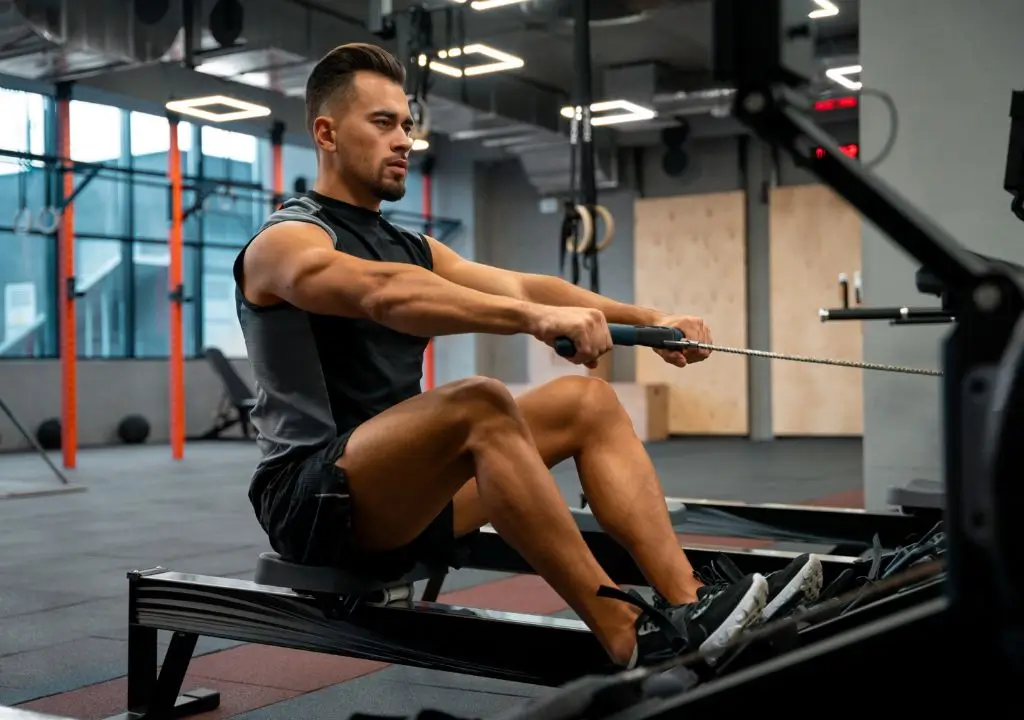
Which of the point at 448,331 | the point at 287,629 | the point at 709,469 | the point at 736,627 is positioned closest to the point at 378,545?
the point at 287,629

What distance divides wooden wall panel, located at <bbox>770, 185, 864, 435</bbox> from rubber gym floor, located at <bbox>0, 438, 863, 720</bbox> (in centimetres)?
266

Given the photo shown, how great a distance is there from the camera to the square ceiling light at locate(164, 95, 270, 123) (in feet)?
28.8

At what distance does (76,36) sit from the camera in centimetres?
702

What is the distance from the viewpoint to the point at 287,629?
1849 millimetres

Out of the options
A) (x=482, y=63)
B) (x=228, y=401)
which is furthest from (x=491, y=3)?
(x=228, y=401)

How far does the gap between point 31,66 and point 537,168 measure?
16.6ft

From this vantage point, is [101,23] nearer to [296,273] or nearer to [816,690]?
[296,273]

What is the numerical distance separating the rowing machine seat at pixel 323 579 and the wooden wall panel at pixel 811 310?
9.39m

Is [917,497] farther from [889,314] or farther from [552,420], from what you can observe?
[552,420]

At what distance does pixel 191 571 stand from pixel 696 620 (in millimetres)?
2477

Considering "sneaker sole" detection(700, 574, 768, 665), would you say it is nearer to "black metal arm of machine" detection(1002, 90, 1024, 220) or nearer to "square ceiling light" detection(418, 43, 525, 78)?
"black metal arm of machine" detection(1002, 90, 1024, 220)

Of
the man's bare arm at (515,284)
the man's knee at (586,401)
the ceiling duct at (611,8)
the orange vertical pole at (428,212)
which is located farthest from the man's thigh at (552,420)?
the orange vertical pole at (428,212)

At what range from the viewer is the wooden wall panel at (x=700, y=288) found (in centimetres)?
1132

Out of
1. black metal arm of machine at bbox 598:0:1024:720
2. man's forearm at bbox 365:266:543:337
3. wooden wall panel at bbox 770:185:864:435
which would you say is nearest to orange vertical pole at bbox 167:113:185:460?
wooden wall panel at bbox 770:185:864:435
